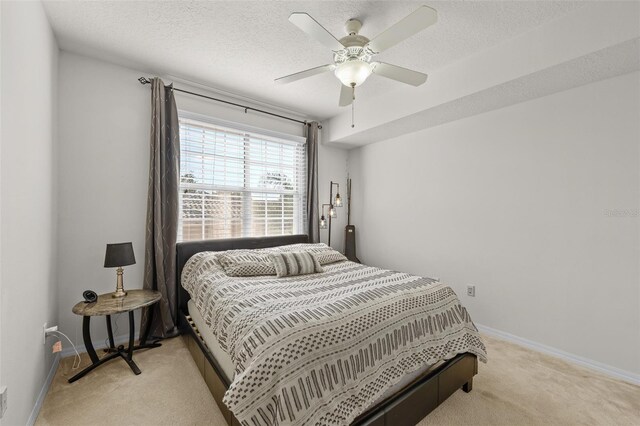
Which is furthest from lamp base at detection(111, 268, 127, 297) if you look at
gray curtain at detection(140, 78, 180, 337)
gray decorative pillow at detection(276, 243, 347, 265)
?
gray decorative pillow at detection(276, 243, 347, 265)

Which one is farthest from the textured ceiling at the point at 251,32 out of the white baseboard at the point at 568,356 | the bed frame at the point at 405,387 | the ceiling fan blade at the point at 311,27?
the white baseboard at the point at 568,356

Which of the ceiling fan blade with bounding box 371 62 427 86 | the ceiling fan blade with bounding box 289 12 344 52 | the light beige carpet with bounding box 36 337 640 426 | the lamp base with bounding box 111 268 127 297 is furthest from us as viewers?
the lamp base with bounding box 111 268 127 297

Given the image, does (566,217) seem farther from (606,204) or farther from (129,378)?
Answer: (129,378)

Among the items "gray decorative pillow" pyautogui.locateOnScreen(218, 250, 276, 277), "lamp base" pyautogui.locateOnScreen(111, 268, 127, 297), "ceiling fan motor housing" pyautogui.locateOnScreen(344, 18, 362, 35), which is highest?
"ceiling fan motor housing" pyautogui.locateOnScreen(344, 18, 362, 35)

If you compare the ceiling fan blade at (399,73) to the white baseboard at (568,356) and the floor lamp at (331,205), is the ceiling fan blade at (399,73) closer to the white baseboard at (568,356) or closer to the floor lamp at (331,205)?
the floor lamp at (331,205)

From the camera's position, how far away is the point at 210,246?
3184mm

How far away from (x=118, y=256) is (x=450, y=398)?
284cm

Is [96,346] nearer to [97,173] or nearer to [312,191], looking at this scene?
[97,173]

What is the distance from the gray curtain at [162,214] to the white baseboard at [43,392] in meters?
0.62

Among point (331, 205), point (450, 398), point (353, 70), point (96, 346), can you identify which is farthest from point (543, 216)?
point (96, 346)

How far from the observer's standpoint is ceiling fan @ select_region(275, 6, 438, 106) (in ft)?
5.39

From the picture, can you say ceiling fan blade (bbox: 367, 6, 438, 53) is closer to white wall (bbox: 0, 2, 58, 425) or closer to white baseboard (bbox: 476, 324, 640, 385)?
white wall (bbox: 0, 2, 58, 425)

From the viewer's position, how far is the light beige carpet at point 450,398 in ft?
5.74

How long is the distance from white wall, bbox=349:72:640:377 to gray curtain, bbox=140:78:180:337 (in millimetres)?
2934
